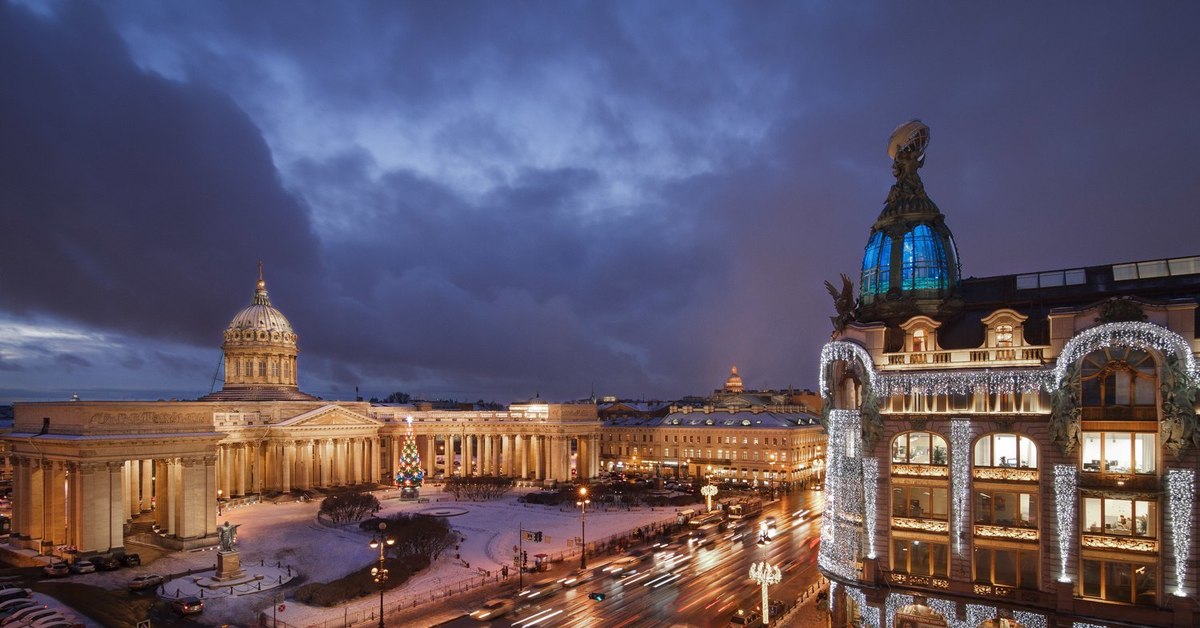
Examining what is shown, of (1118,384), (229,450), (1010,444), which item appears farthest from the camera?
(229,450)

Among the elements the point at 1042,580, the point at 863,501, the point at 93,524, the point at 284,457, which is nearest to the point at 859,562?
the point at 863,501

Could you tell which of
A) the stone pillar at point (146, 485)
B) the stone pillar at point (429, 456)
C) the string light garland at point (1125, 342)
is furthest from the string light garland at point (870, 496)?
the stone pillar at point (429, 456)

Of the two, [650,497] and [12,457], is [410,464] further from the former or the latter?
[12,457]

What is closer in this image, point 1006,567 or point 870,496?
point 1006,567

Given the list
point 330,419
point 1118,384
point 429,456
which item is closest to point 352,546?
point 330,419

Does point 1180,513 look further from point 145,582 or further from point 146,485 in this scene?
point 146,485

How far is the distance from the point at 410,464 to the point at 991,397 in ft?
273

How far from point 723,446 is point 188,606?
317 feet

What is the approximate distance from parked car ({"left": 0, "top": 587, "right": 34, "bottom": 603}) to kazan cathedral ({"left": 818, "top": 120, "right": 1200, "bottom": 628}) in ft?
178

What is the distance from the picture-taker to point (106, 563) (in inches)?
2381

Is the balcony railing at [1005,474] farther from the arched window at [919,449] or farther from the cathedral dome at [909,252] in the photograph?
the cathedral dome at [909,252]

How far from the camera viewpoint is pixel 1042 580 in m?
35.0

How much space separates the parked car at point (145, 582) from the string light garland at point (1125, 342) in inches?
2507

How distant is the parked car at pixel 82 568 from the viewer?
193ft
